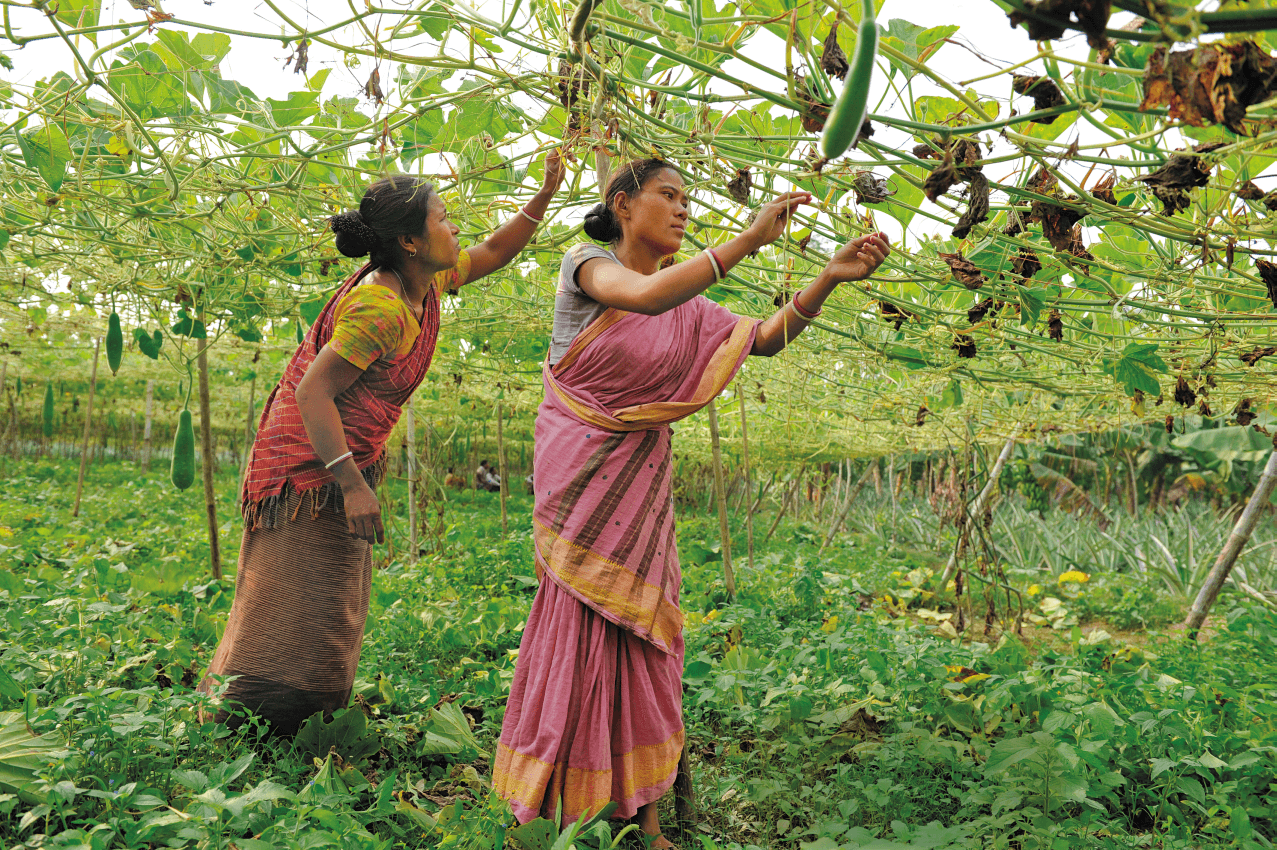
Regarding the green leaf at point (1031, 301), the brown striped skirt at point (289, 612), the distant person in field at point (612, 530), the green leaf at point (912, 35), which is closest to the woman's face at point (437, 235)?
the distant person in field at point (612, 530)

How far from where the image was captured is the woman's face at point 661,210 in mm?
2119

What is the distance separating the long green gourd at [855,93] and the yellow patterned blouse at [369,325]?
1638 mm

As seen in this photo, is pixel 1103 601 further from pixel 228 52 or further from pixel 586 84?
pixel 228 52

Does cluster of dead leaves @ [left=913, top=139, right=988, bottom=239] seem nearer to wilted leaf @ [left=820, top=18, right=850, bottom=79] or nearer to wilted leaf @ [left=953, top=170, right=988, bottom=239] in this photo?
wilted leaf @ [left=953, top=170, right=988, bottom=239]

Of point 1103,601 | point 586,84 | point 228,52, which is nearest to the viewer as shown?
point 586,84

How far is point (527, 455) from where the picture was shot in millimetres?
17297

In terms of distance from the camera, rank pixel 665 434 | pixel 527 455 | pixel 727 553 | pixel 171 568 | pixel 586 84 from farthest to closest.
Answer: pixel 527 455, pixel 727 553, pixel 171 568, pixel 665 434, pixel 586 84

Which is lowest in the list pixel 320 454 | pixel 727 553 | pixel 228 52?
pixel 727 553

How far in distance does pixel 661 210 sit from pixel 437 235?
2.03ft

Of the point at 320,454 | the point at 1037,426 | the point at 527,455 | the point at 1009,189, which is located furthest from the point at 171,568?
the point at 527,455

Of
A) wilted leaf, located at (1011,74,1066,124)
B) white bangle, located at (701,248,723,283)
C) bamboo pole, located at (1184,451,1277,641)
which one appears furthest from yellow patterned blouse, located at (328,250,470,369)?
bamboo pole, located at (1184,451,1277,641)

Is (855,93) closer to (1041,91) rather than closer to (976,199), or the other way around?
(1041,91)

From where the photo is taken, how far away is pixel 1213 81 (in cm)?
76

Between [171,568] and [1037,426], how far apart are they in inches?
210
